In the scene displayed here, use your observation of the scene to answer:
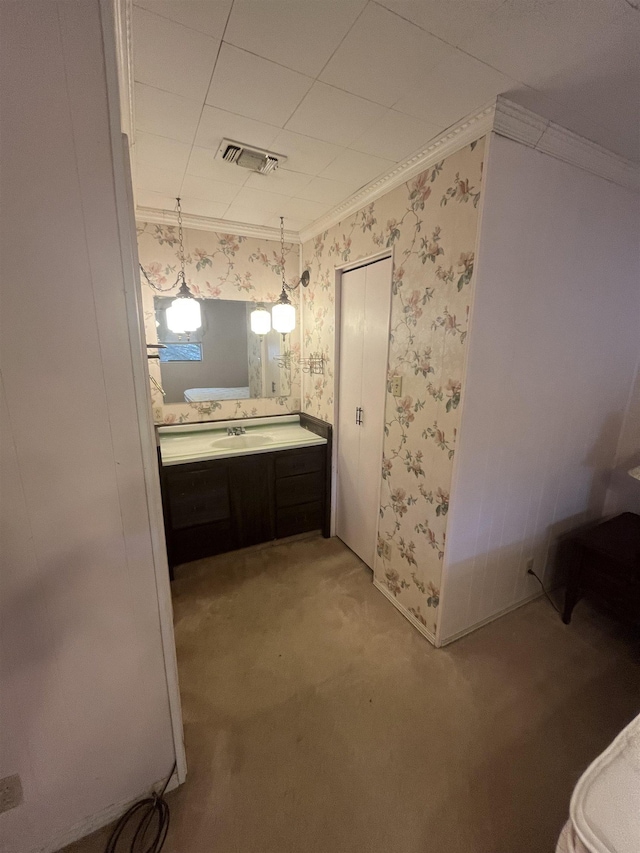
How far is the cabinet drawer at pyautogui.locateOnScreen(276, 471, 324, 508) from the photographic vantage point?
247 cm

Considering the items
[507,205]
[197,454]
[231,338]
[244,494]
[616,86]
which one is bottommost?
[244,494]

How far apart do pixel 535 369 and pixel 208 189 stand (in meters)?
1.96

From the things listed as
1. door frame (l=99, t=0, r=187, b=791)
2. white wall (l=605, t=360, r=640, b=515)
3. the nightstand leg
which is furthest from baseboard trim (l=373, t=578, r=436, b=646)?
white wall (l=605, t=360, r=640, b=515)

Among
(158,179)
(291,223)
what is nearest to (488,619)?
(291,223)

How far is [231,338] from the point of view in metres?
2.58

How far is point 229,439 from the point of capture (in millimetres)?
2537

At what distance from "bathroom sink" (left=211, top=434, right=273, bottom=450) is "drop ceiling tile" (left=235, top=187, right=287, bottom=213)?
5.04 ft

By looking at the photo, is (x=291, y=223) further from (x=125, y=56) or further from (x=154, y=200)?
(x=125, y=56)

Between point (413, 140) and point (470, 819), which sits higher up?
point (413, 140)

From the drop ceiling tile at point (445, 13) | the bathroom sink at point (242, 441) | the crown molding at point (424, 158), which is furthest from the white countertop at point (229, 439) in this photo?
the drop ceiling tile at point (445, 13)

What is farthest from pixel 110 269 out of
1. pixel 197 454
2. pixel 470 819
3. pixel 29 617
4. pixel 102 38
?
pixel 470 819

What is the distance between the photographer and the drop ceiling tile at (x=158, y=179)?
1.66m

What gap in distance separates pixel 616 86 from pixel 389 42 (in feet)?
2.53

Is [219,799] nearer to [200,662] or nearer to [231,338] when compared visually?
[200,662]
